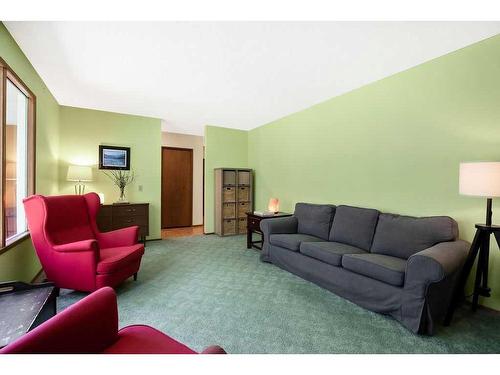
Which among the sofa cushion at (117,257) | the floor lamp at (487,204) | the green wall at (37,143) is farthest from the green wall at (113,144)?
the floor lamp at (487,204)

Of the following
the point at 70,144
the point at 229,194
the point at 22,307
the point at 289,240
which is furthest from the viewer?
the point at 229,194

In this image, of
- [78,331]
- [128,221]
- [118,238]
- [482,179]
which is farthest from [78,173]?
[482,179]

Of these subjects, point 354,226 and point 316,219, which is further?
point 316,219

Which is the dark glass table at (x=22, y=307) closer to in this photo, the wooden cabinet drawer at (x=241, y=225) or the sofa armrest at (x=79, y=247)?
the sofa armrest at (x=79, y=247)

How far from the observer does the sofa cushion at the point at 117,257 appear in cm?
225

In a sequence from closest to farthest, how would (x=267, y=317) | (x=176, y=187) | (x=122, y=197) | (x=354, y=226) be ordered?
1. (x=267, y=317)
2. (x=354, y=226)
3. (x=122, y=197)
4. (x=176, y=187)

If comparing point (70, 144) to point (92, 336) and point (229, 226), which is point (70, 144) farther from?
point (92, 336)

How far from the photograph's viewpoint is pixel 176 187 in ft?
19.6

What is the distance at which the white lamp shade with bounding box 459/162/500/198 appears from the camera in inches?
68.1

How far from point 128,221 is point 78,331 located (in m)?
3.50

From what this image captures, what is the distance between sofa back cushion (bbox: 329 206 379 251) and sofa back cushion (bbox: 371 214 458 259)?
94 millimetres

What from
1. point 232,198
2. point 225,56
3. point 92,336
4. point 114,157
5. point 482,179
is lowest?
point 92,336

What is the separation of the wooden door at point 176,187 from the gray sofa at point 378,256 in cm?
325

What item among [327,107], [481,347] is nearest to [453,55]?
[327,107]
